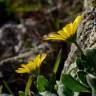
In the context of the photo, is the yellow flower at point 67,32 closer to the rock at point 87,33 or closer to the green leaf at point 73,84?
the green leaf at point 73,84

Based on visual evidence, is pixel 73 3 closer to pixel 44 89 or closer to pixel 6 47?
pixel 6 47

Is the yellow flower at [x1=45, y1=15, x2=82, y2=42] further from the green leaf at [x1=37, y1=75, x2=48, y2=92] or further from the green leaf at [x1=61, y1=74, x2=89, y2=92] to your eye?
the green leaf at [x1=37, y1=75, x2=48, y2=92]

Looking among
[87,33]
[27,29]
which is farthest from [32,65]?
[27,29]

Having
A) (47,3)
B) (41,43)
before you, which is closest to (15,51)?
(41,43)

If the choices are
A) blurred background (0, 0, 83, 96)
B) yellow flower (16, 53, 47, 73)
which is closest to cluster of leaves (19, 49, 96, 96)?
yellow flower (16, 53, 47, 73)

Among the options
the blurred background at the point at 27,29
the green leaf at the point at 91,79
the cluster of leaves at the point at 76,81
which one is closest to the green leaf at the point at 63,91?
the cluster of leaves at the point at 76,81

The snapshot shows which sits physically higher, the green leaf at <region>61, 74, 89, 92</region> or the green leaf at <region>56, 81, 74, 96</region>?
Result: the green leaf at <region>61, 74, 89, 92</region>

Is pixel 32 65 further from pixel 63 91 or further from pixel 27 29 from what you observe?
pixel 27 29

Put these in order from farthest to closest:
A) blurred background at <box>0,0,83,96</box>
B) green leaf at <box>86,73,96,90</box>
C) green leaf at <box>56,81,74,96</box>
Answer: blurred background at <box>0,0,83,96</box> < green leaf at <box>56,81,74,96</box> < green leaf at <box>86,73,96,90</box>
